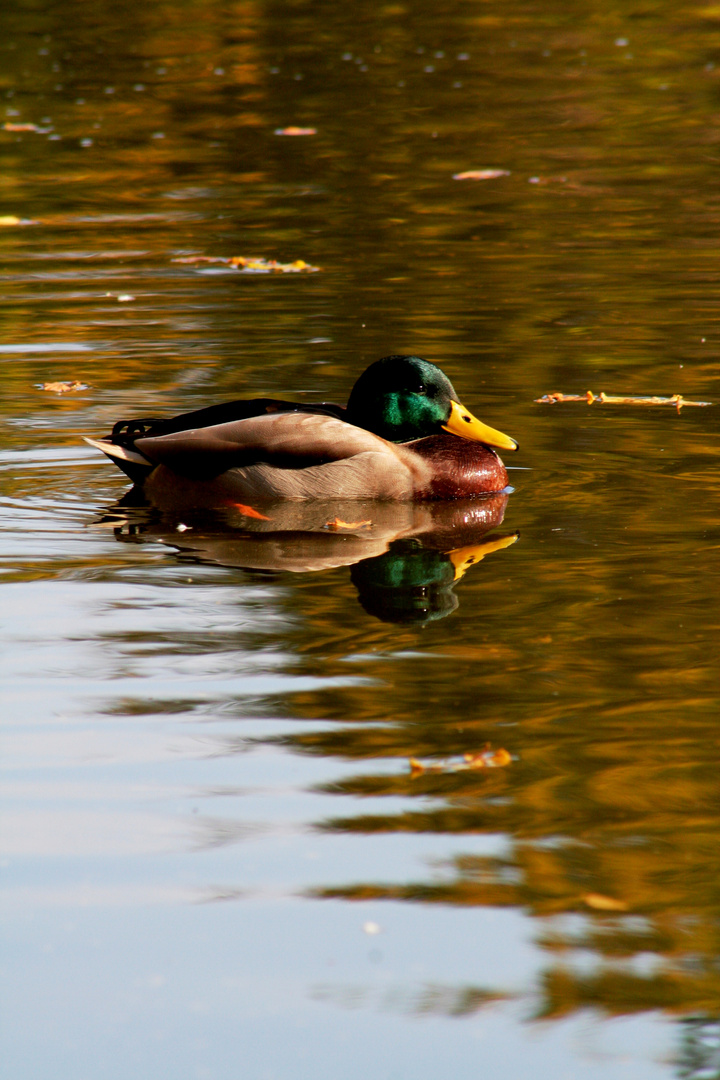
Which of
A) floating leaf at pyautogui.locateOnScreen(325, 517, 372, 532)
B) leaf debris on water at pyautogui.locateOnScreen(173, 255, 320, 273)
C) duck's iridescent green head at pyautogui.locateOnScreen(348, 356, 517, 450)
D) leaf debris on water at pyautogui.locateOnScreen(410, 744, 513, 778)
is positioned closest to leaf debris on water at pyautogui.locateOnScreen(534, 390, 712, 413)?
duck's iridescent green head at pyautogui.locateOnScreen(348, 356, 517, 450)

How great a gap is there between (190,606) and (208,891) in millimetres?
2170

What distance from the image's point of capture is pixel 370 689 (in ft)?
15.8

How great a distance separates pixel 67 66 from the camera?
84.1ft

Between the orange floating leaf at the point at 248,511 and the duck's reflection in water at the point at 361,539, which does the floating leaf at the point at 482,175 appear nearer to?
the duck's reflection in water at the point at 361,539

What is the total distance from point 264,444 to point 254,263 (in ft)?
18.7

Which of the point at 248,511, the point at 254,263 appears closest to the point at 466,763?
the point at 248,511

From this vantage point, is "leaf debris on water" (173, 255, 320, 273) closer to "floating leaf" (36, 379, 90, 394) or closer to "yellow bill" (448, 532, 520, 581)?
"floating leaf" (36, 379, 90, 394)

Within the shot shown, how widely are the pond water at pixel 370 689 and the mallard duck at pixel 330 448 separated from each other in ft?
0.55

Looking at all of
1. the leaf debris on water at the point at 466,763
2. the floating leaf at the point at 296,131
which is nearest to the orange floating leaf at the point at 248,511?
the leaf debris on water at the point at 466,763

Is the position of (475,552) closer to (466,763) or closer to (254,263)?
(466,763)

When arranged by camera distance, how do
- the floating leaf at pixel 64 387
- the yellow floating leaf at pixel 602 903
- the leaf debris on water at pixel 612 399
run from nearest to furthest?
the yellow floating leaf at pixel 602 903 < the leaf debris on water at pixel 612 399 < the floating leaf at pixel 64 387

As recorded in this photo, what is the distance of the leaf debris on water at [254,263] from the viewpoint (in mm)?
12297

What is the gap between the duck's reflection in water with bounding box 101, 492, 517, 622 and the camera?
235 inches

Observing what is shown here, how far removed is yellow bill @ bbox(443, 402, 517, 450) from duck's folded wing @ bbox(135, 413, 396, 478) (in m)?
0.41
